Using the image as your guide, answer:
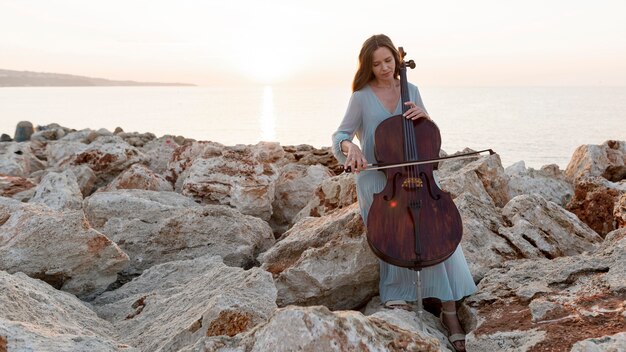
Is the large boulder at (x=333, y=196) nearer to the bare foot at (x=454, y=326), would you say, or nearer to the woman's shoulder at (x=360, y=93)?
the woman's shoulder at (x=360, y=93)

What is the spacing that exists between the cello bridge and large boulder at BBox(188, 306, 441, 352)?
135cm

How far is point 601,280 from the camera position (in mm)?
2670

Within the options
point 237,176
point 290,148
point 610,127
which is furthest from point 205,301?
point 610,127

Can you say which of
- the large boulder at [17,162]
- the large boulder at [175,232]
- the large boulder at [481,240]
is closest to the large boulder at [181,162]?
the large boulder at [175,232]

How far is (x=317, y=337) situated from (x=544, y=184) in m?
5.92

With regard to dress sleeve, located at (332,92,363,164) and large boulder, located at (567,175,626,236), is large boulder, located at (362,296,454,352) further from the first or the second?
large boulder, located at (567,175,626,236)

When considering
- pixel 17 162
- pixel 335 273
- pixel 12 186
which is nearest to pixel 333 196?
pixel 335 273

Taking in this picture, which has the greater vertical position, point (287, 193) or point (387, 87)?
point (387, 87)

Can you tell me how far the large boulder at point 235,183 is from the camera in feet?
19.1

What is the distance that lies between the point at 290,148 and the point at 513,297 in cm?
754

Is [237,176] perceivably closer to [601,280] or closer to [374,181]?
[374,181]

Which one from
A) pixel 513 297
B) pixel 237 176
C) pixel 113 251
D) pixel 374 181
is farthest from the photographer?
pixel 237 176

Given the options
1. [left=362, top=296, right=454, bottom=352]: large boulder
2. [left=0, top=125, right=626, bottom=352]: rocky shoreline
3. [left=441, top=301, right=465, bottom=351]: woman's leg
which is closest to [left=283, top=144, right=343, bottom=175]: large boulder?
[left=0, top=125, right=626, bottom=352]: rocky shoreline

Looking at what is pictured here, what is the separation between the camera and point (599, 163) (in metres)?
7.90
